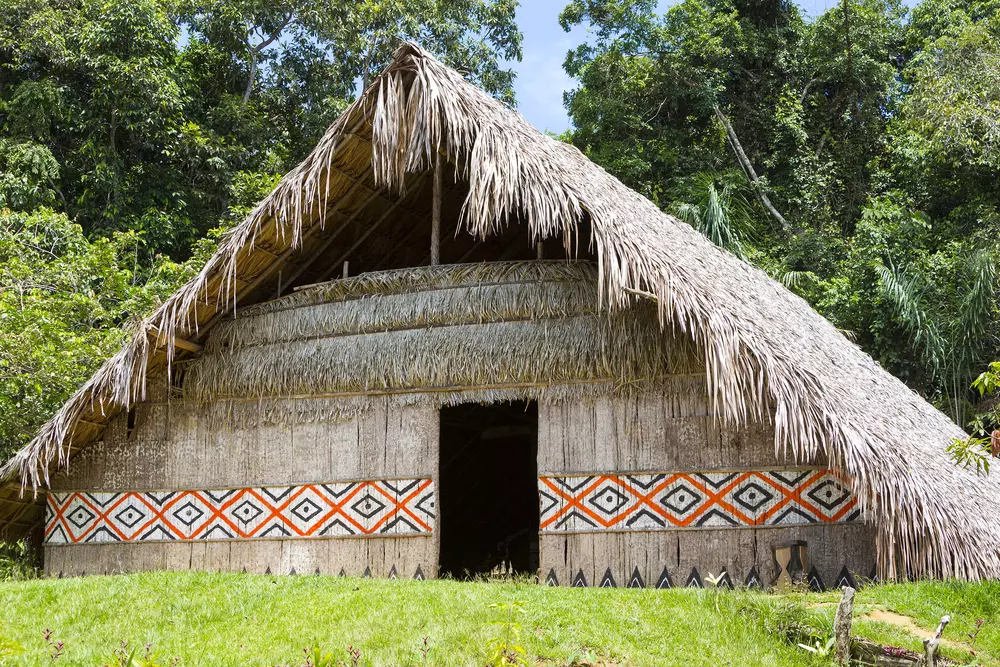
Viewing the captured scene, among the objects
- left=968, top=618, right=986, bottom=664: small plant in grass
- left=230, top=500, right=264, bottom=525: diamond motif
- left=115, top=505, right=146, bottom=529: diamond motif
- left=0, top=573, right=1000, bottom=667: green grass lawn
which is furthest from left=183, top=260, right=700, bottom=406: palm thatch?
left=968, top=618, right=986, bottom=664: small plant in grass

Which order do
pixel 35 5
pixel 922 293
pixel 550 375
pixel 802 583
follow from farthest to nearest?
1. pixel 35 5
2. pixel 922 293
3. pixel 550 375
4. pixel 802 583

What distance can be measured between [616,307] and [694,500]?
1.43 meters

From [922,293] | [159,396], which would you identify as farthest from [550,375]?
[922,293]

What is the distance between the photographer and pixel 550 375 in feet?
23.3

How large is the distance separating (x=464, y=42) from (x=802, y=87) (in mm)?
6810

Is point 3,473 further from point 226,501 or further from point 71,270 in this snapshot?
point 71,270

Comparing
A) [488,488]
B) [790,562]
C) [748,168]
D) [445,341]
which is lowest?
[790,562]

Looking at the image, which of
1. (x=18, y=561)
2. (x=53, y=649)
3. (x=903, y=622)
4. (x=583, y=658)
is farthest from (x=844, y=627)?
(x=18, y=561)

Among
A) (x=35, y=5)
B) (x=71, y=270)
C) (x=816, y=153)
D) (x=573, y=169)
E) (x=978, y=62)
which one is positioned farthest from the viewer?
(x=816, y=153)

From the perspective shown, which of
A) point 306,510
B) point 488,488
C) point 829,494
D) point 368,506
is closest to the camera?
point 829,494

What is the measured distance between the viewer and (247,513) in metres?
7.65

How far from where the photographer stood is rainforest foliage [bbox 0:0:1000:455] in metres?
12.9

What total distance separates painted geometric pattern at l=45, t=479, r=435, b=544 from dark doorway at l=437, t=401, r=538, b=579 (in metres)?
2.93

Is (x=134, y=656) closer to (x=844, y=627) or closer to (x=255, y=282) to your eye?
(x=844, y=627)
